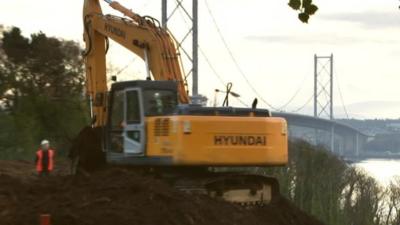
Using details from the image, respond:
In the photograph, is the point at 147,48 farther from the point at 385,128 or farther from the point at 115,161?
the point at 385,128

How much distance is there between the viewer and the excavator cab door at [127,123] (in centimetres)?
1856

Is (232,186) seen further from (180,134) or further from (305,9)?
(305,9)

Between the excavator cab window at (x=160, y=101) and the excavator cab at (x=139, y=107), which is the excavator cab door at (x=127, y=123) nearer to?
the excavator cab at (x=139, y=107)

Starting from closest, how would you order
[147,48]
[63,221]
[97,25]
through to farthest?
[63,221] → [147,48] → [97,25]

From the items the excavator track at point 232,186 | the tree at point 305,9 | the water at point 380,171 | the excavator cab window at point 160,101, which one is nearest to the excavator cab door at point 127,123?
the excavator cab window at point 160,101

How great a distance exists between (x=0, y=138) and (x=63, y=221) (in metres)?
27.4

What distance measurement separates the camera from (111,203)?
15609 millimetres

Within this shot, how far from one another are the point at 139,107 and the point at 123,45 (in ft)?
12.0

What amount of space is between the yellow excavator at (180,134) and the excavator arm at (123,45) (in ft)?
0.09

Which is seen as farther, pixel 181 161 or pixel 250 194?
pixel 250 194

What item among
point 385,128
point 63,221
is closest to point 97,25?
point 63,221

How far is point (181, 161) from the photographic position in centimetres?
1780

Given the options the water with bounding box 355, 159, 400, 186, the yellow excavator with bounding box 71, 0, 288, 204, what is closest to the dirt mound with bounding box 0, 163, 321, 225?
the yellow excavator with bounding box 71, 0, 288, 204

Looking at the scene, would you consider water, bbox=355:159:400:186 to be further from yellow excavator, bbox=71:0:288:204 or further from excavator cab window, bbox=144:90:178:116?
excavator cab window, bbox=144:90:178:116
